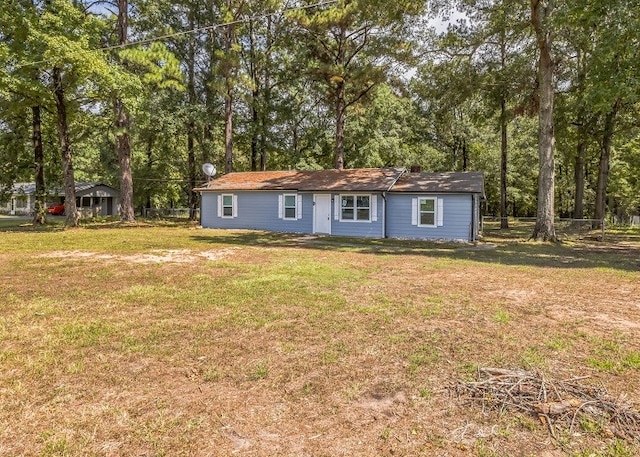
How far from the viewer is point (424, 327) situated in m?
5.01

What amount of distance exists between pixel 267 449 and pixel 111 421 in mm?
1201

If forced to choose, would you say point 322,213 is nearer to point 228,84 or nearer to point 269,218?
point 269,218

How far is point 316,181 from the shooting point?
756 inches

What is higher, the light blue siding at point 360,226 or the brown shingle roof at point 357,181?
the brown shingle roof at point 357,181

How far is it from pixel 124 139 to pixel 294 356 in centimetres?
2097

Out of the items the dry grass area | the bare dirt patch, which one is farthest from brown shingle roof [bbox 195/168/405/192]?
the dry grass area

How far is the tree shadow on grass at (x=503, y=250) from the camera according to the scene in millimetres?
10727

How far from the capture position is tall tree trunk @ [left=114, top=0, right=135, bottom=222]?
1980 centimetres

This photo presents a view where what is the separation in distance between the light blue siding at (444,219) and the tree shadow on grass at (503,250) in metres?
1.00

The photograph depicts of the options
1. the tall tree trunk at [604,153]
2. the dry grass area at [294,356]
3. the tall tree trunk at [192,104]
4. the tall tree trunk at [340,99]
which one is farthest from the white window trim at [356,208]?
the tall tree trunk at [604,153]

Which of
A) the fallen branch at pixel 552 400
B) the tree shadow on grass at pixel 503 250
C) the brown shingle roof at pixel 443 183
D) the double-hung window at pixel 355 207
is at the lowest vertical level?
the fallen branch at pixel 552 400

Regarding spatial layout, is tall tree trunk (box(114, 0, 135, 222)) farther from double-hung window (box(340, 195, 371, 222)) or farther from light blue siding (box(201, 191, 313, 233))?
double-hung window (box(340, 195, 371, 222))

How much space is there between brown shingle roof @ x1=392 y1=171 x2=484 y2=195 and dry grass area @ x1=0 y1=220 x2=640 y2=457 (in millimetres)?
7609

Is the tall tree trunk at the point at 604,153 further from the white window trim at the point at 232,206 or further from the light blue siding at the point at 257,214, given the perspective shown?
the white window trim at the point at 232,206
